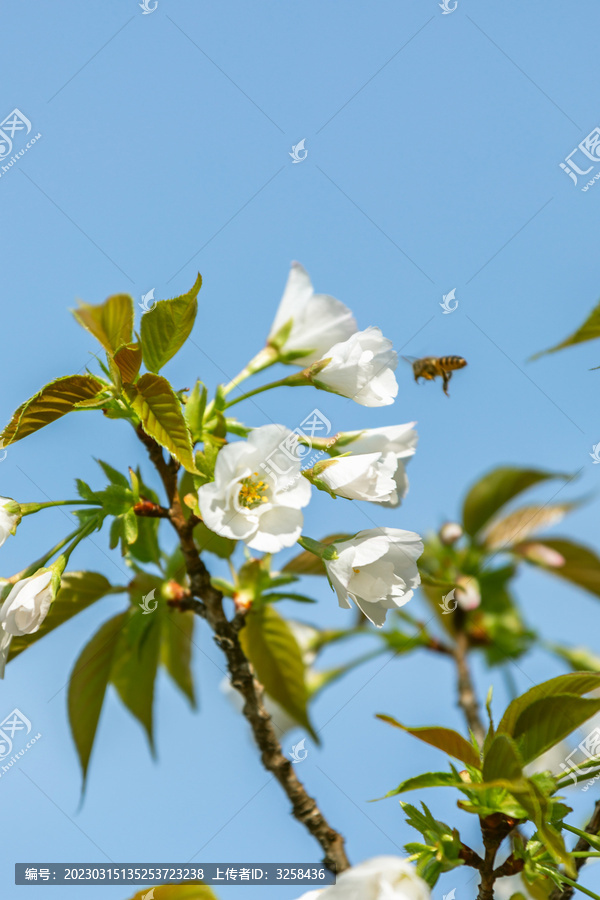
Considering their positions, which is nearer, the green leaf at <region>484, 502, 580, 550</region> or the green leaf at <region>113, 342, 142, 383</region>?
the green leaf at <region>113, 342, 142, 383</region>

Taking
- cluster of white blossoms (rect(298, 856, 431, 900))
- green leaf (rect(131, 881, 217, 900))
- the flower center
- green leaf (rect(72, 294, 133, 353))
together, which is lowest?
green leaf (rect(131, 881, 217, 900))

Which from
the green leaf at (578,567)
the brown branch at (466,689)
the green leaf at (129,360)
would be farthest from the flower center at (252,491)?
the green leaf at (578,567)

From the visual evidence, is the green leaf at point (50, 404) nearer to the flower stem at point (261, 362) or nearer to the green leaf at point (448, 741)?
the flower stem at point (261, 362)

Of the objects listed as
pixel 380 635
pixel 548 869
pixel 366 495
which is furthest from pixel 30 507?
pixel 380 635

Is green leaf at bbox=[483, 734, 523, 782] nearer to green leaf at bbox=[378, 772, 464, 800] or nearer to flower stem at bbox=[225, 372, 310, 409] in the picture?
green leaf at bbox=[378, 772, 464, 800]

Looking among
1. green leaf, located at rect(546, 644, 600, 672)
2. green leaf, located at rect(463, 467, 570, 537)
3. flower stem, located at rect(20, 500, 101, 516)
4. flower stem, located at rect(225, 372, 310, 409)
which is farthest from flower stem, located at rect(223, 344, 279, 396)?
green leaf, located at rect(546, 644, 600, 672)

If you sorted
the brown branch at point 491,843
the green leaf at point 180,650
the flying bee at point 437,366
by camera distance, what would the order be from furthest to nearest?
1. the green leaf at point 180,650
2. the flying bee at point 437,366
3. the brown branch at point 491,843
